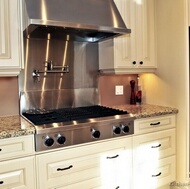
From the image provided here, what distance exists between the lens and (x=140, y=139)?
7.13 ft

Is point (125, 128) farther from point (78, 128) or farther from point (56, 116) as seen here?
point (56, 116)

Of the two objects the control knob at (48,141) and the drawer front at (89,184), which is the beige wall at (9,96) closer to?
Answer: the control knob at (48,141)

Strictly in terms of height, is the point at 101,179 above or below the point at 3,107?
below

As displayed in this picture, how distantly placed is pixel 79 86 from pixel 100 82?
0.92 feet

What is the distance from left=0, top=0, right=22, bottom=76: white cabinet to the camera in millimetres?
1816

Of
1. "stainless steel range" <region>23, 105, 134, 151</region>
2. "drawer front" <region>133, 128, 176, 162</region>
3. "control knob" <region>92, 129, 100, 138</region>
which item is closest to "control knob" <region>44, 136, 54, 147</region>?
"stainless steel range" <region>23, 105, 134, 151</region>

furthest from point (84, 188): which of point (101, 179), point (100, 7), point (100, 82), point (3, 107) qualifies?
point (100, 7)

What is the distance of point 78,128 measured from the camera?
70.3 inches

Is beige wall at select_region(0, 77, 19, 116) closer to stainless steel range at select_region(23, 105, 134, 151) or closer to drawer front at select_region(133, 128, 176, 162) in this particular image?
stainless steel range at select_region(23, 105, 134, 151)

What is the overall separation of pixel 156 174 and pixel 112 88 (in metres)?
1.08

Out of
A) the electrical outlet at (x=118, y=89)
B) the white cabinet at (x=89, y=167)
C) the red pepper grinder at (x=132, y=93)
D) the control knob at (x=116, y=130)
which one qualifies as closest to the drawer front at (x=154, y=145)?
the white cabinet at (x=89, y=167)

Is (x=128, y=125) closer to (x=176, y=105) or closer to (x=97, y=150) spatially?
(x=97, y=150)

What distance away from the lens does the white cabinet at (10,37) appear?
1816 millimetres

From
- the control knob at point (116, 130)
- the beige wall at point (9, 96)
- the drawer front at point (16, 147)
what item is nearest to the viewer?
the drawer front at point (16, 147)
